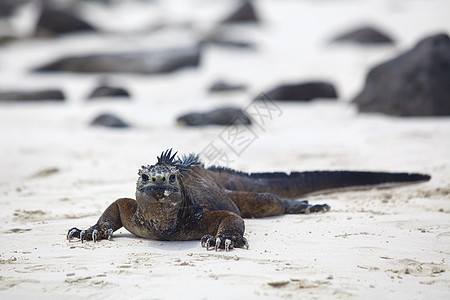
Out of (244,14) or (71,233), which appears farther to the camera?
(244,14)

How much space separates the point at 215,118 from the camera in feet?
31.0

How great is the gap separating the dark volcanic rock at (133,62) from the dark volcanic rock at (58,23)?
18.4 ft

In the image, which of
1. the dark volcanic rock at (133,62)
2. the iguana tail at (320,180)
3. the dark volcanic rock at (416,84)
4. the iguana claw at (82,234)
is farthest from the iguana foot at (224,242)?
the dark volcanic rock at (133,62)

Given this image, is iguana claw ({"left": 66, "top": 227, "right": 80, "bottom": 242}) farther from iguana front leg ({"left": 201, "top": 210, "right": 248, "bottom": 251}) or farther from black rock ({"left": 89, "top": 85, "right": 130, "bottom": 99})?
black rock ({"left": 89, "top": 85, "right": 130, "bottom": 99})

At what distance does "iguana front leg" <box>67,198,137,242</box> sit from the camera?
12.3 feet

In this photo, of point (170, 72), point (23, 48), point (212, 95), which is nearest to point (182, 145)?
point (212, 95)

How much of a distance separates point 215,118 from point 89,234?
19.3 feet

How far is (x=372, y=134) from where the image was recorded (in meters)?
7.96

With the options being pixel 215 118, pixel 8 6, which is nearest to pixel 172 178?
pixel 215 118

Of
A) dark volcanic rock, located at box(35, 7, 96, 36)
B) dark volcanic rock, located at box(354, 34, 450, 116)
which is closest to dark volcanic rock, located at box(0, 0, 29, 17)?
dark volcanic rock, located at box(35, 7, 96, 36)

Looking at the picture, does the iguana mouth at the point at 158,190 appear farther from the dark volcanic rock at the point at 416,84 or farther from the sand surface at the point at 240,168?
the dark volcanic rock at the point at 416,84

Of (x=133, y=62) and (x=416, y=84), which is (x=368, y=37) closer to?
(x=133, y=62)

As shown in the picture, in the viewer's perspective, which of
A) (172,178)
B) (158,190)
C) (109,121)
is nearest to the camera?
(158,190)

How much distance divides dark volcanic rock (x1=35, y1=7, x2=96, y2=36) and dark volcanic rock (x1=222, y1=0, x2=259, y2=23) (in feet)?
22.2
